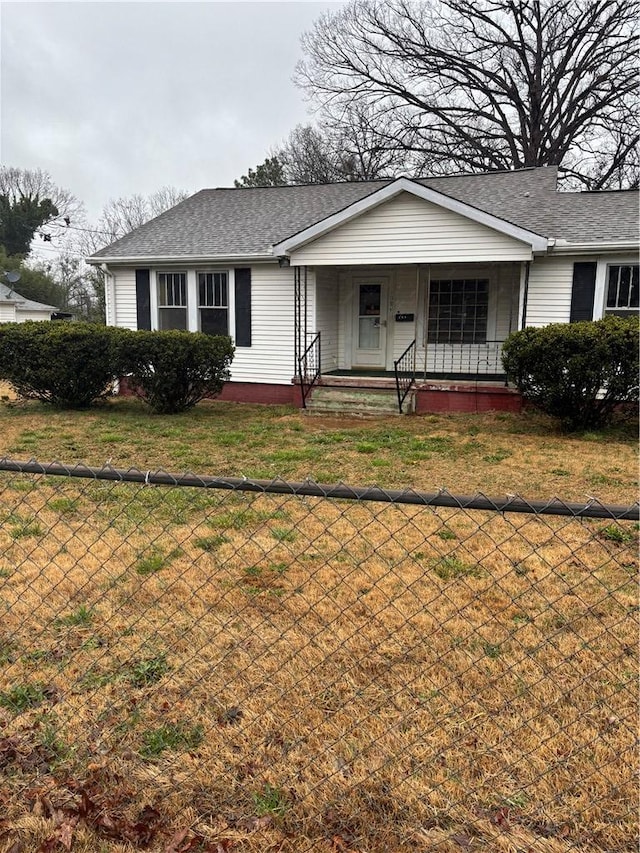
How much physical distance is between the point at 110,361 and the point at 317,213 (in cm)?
616

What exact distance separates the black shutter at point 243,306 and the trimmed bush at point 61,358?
285 centimetres

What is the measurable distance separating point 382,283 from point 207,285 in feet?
11.9

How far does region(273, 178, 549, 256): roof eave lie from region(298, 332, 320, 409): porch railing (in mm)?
1825

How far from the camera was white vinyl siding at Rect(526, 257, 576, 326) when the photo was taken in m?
10.7

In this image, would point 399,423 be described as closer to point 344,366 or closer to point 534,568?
point 344,366

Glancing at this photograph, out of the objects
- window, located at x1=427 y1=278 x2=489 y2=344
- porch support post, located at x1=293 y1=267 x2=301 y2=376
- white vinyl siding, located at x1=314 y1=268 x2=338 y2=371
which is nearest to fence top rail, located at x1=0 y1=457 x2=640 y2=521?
porch support post, located at x1=293 y1=267 x2=301 y2=376

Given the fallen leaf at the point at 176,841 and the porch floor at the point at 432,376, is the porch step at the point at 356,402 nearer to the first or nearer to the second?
the porch floor at the point at 432,376

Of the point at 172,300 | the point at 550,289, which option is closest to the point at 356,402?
the point at 550,289

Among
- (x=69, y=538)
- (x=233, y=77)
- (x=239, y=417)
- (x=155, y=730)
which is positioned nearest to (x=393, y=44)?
(x=233, y=77)

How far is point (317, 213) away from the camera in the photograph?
552 inches

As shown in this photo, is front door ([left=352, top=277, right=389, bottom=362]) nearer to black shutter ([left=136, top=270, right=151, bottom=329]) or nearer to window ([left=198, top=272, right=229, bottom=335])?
window ([left=198, top=272, right=229, bottom=335])

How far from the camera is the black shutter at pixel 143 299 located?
44.0 ft

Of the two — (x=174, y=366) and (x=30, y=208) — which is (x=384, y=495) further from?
(x=30, y=208)

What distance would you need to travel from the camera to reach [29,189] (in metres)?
41.8
